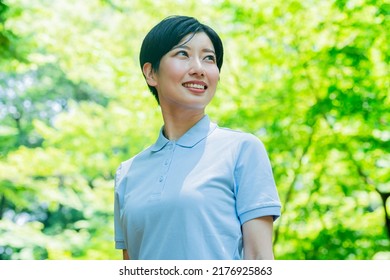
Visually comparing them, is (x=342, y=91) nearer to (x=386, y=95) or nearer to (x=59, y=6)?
(x=386, y=95)

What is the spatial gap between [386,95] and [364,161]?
2.50 ft

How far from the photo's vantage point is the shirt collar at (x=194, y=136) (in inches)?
46.1

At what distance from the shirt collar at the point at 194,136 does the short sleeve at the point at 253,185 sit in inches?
4.4

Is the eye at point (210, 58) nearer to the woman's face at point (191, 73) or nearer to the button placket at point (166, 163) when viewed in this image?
the woman's face at point (191, 73)

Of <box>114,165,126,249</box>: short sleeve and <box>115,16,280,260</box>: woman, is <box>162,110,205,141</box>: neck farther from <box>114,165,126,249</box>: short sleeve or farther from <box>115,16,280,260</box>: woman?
<box>114,165,126,249</box>: short sleeve

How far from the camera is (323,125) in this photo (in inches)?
170

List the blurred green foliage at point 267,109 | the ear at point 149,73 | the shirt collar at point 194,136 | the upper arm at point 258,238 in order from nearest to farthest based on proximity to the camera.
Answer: the upper arm at point 258,238 < the shirt collar at point 194,136 < the ear at point 149,73 < the blurred green foliage at point 267,109

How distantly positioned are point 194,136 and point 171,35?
231 mm

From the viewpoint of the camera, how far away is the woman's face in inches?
47.2

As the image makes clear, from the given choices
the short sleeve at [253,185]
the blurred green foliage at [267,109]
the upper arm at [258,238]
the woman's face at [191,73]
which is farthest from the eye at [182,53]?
the blurred green foliage at [267,109]

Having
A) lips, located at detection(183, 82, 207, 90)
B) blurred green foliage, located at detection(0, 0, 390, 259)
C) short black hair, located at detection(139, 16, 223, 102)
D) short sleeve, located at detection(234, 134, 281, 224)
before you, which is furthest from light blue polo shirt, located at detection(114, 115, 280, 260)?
blurred green foliage, located at detection(0, 0, 390, 259)

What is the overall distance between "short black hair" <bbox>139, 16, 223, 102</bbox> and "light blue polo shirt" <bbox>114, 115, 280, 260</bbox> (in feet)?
0.70

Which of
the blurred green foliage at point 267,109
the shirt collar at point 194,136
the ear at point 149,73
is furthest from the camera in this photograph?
the blurred green foliage at point 267,109
